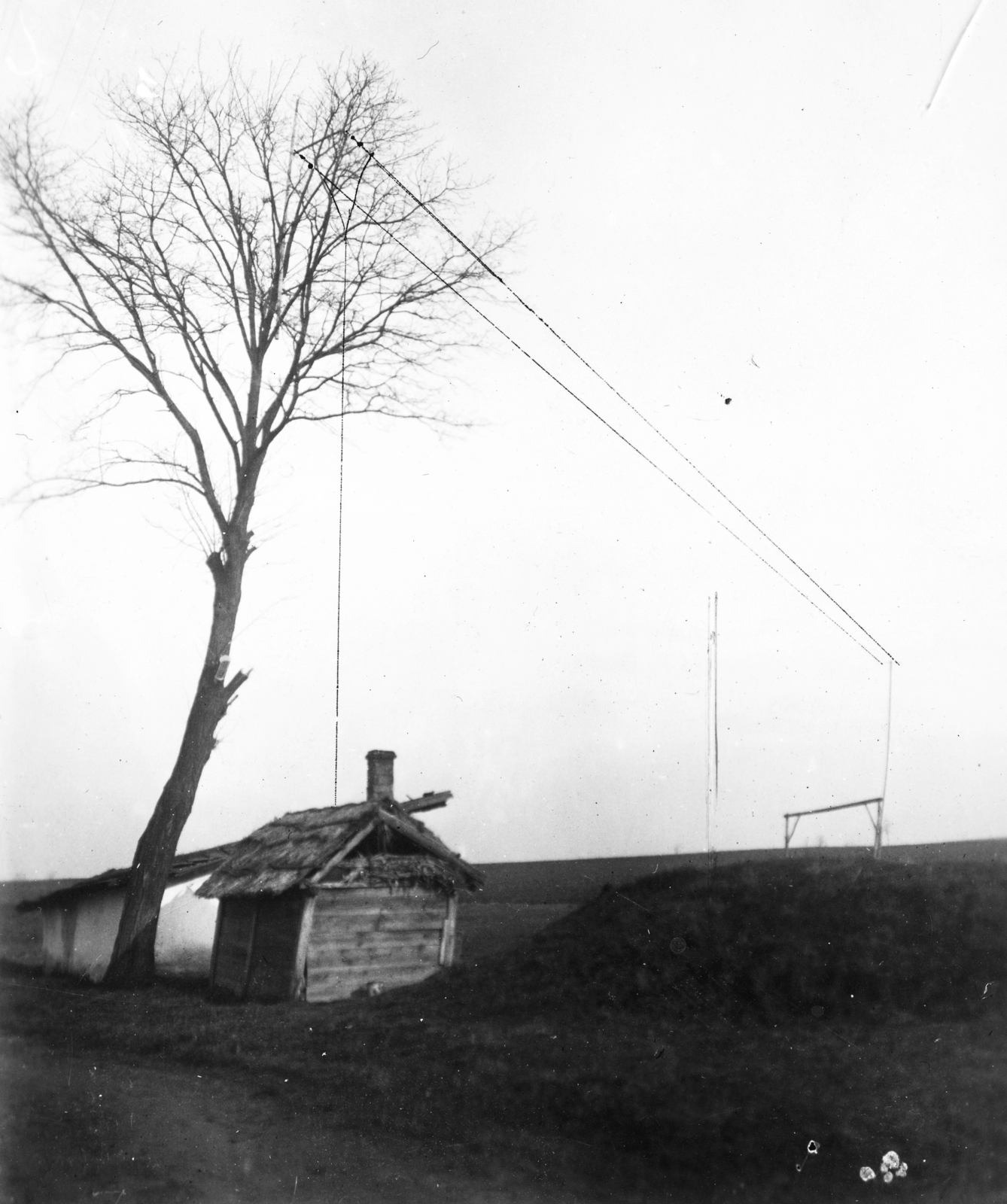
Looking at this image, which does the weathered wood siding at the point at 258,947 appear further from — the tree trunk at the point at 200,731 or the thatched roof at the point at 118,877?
the tree trunk at the point at 200,731

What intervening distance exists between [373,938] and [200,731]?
3.70 m

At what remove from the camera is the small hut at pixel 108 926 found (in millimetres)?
5305

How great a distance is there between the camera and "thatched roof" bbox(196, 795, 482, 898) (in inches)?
241

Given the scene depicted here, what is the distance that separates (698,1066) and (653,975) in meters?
0.96

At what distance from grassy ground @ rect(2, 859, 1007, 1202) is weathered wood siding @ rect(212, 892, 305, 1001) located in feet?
1.49

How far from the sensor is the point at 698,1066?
5426 millimetres

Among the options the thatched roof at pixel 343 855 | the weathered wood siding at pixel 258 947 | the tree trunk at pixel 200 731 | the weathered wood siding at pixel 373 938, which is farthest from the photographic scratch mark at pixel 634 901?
the tree trunk at pixel 200 731

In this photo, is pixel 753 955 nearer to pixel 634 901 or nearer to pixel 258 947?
pixel 634 901

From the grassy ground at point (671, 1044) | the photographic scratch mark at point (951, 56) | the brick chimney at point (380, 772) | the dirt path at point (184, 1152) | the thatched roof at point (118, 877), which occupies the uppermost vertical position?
the photographic scratch mark at point (951, 56)

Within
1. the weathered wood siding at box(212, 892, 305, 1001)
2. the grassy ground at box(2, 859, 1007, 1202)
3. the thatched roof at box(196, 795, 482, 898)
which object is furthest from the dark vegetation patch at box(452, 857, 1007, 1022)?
the weathered wood siding at box(212, 892, 305, 1001)

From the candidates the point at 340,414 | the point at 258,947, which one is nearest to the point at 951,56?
the point at 340,414

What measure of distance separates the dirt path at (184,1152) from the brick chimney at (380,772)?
1778mm

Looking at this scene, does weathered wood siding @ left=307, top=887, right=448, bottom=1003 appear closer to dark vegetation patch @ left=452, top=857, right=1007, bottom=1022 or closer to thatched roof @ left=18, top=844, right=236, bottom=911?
dark vegetation patch @ left=452, top=857, right=1007, bottom=1022

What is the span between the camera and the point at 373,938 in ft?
27.4
